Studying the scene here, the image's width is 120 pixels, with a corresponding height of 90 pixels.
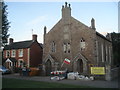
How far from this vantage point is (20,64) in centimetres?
3453

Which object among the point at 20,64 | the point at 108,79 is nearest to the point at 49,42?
the point at 20,64

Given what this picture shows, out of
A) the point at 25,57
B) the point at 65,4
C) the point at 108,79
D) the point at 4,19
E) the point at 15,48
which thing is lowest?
the point at 108,79

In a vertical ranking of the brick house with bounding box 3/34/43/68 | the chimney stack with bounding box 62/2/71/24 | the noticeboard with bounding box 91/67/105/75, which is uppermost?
the chimney stack with bounding box 62/2/71/24

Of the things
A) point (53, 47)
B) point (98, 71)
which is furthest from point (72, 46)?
point (98, 71)

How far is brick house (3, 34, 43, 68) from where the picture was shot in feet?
110

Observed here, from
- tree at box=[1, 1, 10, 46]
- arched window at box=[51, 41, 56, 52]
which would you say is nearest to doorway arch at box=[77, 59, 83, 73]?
arched window at box=[51, 41, 56, 52]

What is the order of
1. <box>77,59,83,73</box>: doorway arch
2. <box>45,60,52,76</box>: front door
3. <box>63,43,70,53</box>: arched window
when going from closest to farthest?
<box>77,59,83,73</box>: doorway arch, <box>45,60,52,76</box>: front door, <box>63,43,70,53</box>: arched window

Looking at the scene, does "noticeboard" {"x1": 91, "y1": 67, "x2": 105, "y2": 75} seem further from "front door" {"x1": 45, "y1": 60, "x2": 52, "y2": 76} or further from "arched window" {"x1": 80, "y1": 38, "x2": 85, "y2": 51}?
"front door" {"x1": 45, "y1": 60, "x2": 52, "y2": 76}

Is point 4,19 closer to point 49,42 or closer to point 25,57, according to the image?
point 49,42

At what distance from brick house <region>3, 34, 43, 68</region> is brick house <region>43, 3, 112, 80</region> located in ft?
19.1

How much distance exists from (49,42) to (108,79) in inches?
585

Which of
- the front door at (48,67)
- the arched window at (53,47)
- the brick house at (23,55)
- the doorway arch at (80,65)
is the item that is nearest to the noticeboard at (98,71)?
the doorway arch at (80,65)

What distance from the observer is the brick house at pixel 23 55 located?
33.6 metres

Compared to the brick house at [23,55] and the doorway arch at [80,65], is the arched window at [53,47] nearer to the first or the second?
the doorway arch at [80,65]
